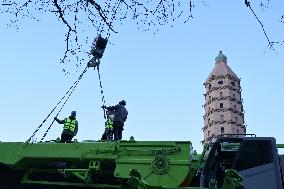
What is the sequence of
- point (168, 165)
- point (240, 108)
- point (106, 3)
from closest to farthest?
point (106, 3)
point (168, 165)
point (240, 108)

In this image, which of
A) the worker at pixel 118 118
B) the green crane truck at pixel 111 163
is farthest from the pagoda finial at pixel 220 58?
the green crane truck at pixel 111 163

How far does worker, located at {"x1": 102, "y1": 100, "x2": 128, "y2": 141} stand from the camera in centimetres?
1017

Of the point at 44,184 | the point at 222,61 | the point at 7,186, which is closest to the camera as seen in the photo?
the point at 44,184

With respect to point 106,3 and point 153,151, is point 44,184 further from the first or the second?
point 106,3

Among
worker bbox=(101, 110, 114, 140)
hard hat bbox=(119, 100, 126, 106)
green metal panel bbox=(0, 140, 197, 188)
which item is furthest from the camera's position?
hard hat bbox=(119, 100, 126, 106)

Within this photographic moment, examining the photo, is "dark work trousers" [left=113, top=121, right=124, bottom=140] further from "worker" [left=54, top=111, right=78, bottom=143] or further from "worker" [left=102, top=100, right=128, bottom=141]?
"worker" [left=54, top=111, right=78, bottom=143]

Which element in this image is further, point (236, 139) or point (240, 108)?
point (240, 108)

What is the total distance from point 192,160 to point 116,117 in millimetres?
3594

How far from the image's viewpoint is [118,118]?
10.2 meters

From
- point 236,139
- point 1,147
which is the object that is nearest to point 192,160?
point 236,139

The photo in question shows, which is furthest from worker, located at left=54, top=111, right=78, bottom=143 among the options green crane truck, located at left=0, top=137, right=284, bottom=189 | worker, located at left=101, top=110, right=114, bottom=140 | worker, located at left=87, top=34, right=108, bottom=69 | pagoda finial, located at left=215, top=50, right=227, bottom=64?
pagoda finial, located at left=215, top=50, right=227, bottom=64

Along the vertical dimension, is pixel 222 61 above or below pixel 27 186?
above

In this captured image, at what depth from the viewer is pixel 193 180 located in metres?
6.98

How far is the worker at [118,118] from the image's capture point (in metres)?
10.2
